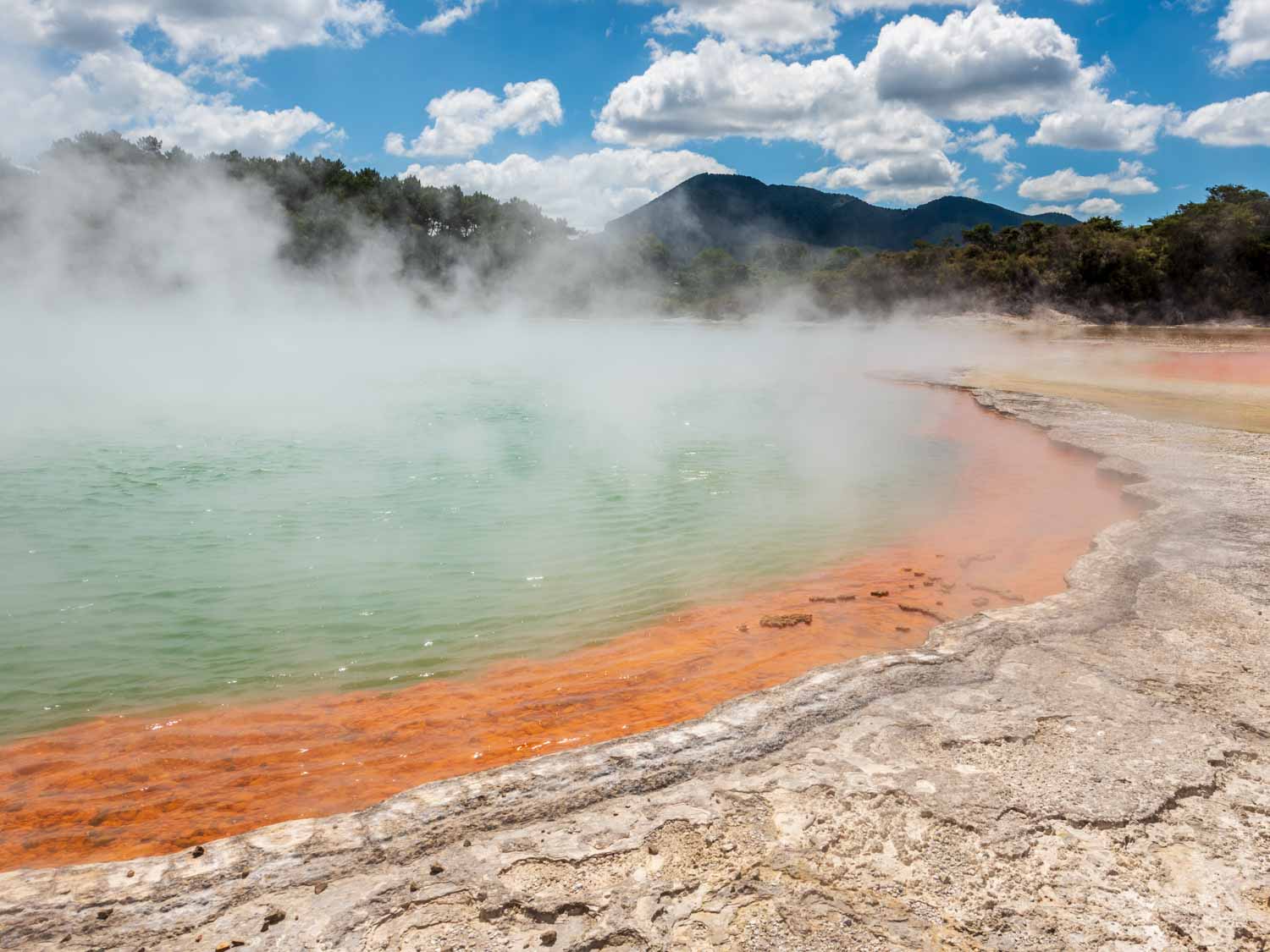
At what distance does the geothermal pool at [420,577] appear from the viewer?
2.68 meters

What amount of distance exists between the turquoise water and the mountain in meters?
108

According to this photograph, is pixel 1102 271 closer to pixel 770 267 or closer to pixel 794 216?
pixel 770 267

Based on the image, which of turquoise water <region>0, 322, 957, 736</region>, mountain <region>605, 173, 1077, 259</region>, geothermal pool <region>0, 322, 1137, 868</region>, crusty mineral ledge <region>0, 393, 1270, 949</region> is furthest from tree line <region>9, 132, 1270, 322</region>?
mountain <region>605, 173, 1077, 259</region>

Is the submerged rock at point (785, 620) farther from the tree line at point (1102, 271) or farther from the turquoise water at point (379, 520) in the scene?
the tree line at point (1102, 271)

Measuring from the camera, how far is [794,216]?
128125 mm

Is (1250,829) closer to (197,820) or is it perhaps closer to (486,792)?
(486,792)

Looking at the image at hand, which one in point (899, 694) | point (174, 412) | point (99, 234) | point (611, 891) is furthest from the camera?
point (99, 234)

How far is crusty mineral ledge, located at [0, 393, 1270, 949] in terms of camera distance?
5.10ft

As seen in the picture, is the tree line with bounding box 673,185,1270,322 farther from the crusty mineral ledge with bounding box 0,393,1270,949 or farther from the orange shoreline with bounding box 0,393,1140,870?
the crusty mineral ledge with bounding box 0,393,1270,949

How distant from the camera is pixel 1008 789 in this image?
196cm

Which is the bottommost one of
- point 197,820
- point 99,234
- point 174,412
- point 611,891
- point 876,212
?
point 197,820

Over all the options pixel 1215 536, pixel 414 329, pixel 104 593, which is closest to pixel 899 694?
pixel 1215 536

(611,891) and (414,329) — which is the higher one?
(414,329)

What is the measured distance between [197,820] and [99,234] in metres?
24.8
